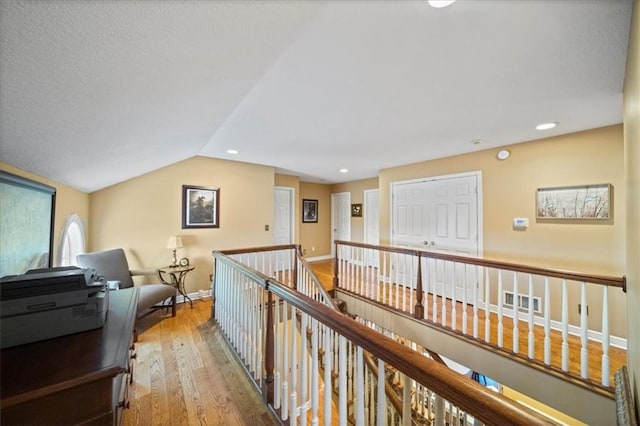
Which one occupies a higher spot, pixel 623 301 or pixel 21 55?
pixel 21 55

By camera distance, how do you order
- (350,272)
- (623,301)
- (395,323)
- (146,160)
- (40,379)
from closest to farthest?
(40,379), (623,301), (146,160), (395,323), (350,272)

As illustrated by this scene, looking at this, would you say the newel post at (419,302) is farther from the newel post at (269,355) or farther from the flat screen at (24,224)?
the flat screen at (24,224)

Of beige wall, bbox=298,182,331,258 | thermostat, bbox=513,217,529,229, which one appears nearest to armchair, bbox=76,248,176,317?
beige wall, bbox=298,182,331,258

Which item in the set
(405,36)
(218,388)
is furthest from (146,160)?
(405,36)

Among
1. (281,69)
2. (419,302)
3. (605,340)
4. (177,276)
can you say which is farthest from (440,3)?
(177,276)

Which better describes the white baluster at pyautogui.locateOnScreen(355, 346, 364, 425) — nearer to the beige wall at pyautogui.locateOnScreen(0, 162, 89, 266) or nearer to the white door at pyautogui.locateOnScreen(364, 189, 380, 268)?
the beige wall at pyautogui.locateOnScreen(0, 162, 89, 266)

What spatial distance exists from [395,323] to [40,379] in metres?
3.24

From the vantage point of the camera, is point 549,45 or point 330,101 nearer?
point 549,45

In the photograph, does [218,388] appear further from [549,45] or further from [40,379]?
[549,45]

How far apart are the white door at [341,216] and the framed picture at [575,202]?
425 cm

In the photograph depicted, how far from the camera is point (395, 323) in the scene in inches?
129

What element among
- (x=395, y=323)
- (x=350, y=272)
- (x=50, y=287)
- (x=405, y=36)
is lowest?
(x=395, y=323)

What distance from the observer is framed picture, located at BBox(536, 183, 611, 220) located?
2717 millimetres

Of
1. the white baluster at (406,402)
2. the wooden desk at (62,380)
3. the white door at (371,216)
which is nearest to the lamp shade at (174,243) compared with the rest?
the wooden desk at (62,380)
